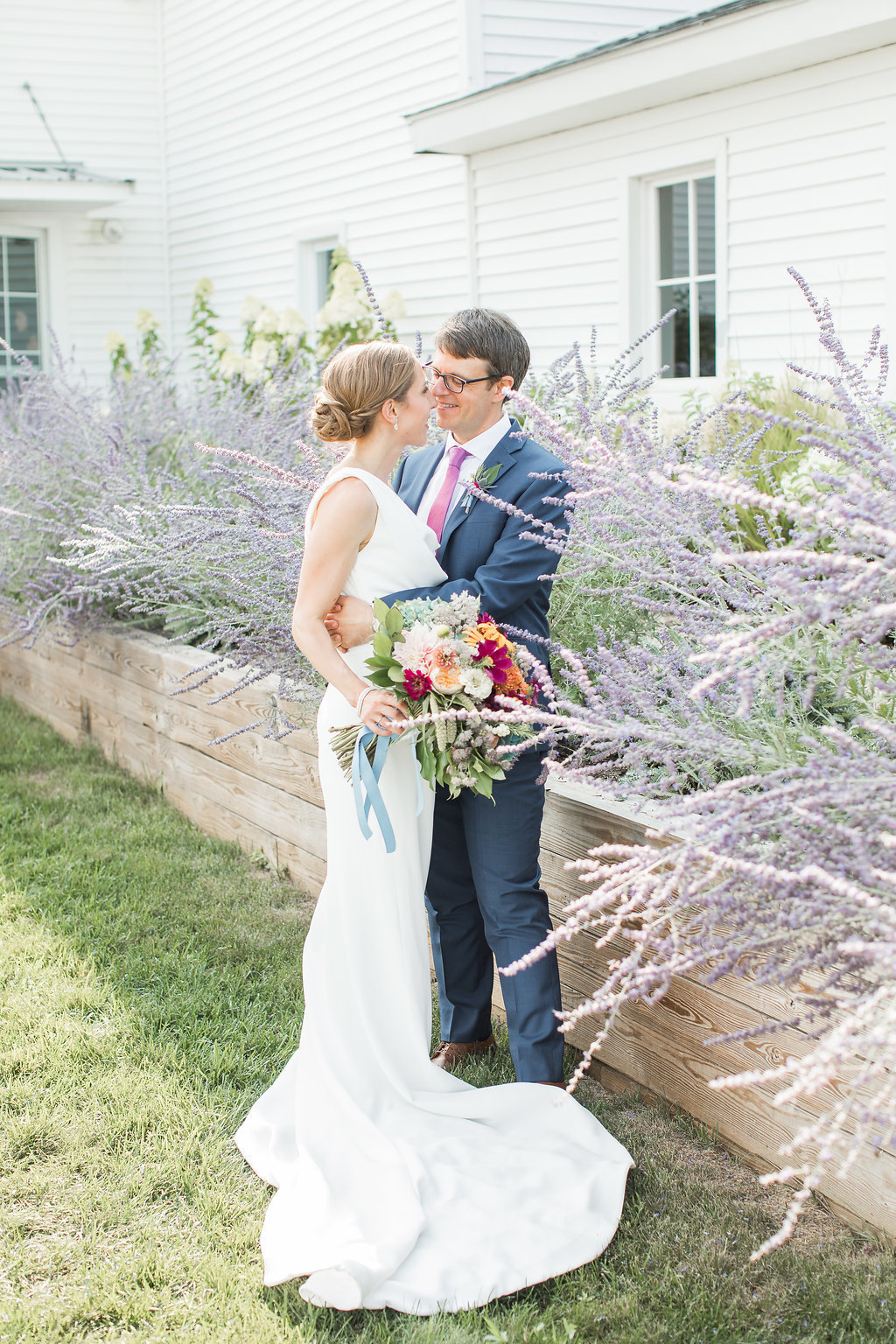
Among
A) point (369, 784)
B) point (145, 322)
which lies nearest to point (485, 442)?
point (369, 784)

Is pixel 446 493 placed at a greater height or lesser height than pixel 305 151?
lesser

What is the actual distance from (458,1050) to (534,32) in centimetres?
927

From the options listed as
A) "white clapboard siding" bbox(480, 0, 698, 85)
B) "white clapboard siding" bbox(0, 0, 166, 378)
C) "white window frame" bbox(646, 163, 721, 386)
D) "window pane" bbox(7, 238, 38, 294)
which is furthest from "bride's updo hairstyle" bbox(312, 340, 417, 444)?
"window pane" bbox(7, 238, 38, 294)

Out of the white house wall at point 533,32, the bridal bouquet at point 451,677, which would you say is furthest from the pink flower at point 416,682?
the white house wall at point 533,32

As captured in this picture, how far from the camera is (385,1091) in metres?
2.98

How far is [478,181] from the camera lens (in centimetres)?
1012

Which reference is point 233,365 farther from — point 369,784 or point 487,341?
point 369,784

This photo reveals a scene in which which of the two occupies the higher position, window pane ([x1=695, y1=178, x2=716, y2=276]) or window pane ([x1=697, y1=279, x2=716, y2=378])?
window pane ([x1=695, y1=178, x2=716, y2=276])

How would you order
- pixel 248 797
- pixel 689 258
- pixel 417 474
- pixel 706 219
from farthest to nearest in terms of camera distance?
pixel 689 258 → pixel 706 219 → pixel 248 797 → pixel 417 474

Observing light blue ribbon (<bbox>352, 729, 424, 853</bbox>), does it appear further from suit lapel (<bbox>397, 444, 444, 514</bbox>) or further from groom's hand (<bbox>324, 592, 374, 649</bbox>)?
suit lapel (<bbox>397, 444, 444, 514</bbox>)

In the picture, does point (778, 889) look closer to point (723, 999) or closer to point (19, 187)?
A: point (723, 999)

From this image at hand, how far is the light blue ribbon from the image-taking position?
2.84m

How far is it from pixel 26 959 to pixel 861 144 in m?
6.26

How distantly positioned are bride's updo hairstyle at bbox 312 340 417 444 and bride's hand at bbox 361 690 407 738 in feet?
2.16
